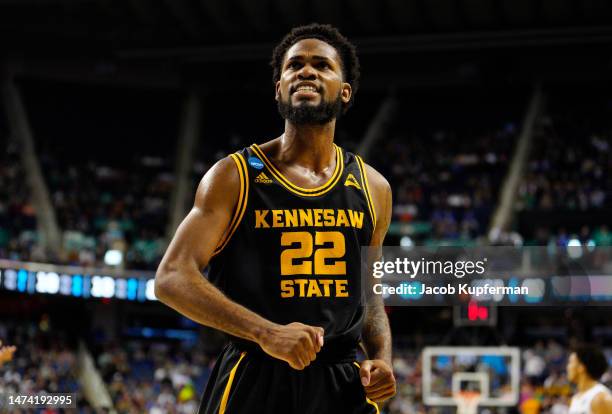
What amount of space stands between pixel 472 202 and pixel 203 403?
22.4 meters

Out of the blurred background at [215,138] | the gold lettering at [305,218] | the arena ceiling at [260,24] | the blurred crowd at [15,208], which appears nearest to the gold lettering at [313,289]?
the gold lettering at [305,218]

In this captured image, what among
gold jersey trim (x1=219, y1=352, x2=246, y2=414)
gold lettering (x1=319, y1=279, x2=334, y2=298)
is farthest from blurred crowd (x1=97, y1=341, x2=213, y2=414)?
gold lettering (x1=319, y1=279, x2=334, y2=298)

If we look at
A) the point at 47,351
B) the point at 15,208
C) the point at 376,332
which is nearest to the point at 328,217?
the point at 376,332

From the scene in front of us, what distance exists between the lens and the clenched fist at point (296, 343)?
8.95ft

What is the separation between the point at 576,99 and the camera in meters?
28.7

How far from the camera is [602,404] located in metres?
7.04

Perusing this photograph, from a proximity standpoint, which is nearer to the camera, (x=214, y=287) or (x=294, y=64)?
(x=214, y=287)

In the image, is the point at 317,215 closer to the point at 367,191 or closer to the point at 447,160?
the point at 367,191

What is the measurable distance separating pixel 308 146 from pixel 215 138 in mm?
26676

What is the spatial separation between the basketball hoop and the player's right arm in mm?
11967

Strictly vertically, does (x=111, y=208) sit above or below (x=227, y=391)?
above

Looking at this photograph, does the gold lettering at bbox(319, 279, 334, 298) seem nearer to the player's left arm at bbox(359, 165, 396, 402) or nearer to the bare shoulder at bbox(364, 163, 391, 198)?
the player's left arm at bbox(359, 165, 396, 402)

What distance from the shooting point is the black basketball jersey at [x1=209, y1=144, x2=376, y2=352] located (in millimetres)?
3137

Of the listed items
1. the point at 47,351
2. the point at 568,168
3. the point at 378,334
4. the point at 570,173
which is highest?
the point at 568,168
